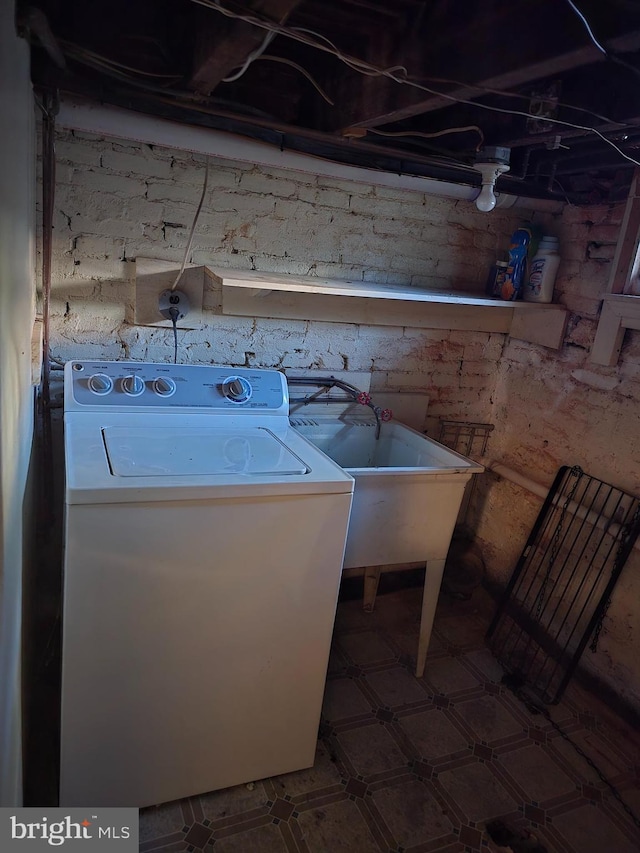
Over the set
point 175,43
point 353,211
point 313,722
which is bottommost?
point 313,722

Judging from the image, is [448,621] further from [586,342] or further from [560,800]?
[586,342]

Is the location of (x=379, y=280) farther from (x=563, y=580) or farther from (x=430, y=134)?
(x=563, y=580)

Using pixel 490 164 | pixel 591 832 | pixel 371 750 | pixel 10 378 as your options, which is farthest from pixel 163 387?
pixel 591 832

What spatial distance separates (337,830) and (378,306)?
1.71 meters

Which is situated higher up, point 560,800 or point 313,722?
point 313,722

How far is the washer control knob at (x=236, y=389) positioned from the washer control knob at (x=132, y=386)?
0.85 ft

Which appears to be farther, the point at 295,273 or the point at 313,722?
the point at 295,273

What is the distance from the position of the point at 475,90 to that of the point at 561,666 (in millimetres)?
2006

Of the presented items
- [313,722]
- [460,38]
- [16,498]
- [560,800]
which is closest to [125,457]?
[16,498]

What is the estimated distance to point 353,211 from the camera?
213 cm

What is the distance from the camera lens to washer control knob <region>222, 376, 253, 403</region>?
6.10ft

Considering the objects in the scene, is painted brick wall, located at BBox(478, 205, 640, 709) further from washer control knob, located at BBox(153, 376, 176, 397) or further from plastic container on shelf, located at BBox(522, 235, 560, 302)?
washer control knob, located at BBox(153, 376, 176, 397)

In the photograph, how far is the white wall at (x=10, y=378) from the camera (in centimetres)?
84

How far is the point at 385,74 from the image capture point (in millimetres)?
1158
